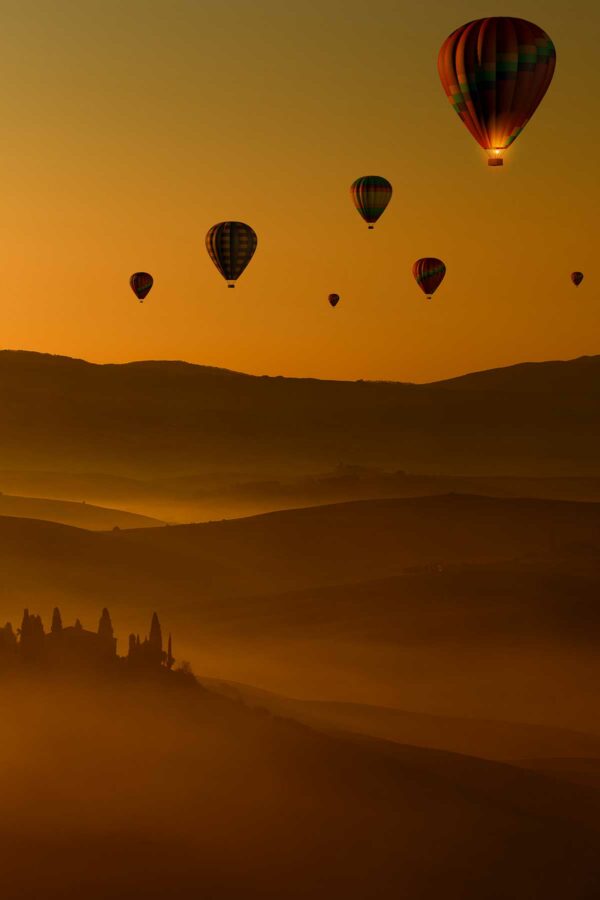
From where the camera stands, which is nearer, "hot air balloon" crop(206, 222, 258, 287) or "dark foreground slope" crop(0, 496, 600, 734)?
"hot air balloon" crop(206, 222, 258, 287)

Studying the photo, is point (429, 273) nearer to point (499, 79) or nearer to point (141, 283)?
point (141, 283)

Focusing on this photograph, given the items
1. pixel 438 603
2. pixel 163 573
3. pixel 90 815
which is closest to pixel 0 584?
pixel 163 573

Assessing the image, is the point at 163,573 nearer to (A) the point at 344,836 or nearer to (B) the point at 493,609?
(B) the point at 493,609

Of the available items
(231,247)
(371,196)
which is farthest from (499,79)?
(231,247)

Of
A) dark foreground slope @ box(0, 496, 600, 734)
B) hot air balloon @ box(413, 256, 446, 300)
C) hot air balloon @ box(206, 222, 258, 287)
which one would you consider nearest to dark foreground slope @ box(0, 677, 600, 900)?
dark foreground slope @ box(0, 496, 600, 734)

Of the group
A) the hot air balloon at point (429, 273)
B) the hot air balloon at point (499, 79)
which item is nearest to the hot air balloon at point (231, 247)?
the hot air balloon at point (429, 273)

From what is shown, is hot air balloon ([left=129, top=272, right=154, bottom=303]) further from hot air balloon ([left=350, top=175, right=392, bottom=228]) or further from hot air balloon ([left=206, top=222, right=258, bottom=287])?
hot air balloon ([left=350, top=175, right=392, bottom=228])
